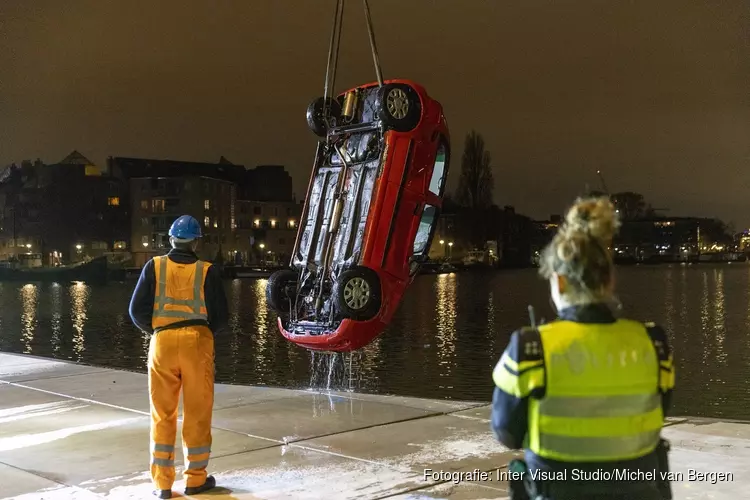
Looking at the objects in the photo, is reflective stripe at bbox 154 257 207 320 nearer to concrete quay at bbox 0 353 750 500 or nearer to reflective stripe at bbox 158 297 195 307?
reflective stripe at bbox 158 297 195 307

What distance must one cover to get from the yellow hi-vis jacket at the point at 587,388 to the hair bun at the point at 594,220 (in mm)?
301

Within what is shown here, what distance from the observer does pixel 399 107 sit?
871 centimetres

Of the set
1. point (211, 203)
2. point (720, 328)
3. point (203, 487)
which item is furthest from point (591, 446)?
point (211, 203)

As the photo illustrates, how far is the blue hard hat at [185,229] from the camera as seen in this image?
Answer: 18.5 ft

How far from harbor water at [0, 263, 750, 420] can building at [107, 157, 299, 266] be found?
46.7 m

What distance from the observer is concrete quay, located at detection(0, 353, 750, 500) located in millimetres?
5668

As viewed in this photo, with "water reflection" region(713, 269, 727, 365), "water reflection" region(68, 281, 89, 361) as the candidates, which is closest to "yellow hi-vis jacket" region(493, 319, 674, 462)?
"water reflection" region(713, 269, 727, 365)

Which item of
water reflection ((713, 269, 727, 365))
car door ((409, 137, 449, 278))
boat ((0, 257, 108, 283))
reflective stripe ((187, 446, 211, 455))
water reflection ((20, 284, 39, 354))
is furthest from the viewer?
boat ((0, 257, 108, 283))

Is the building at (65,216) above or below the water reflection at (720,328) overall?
above

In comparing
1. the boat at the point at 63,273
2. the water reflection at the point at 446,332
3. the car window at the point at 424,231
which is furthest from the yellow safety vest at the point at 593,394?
the boat at the point at 63,273

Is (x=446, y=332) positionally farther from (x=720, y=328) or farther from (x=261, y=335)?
(x=720, y=328)

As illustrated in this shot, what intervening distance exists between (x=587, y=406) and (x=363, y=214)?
6.49m

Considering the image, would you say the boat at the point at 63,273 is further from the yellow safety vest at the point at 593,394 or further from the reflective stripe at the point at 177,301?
the yellow safety vest at the point at 593,394

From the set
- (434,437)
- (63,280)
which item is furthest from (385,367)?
(63,280)
